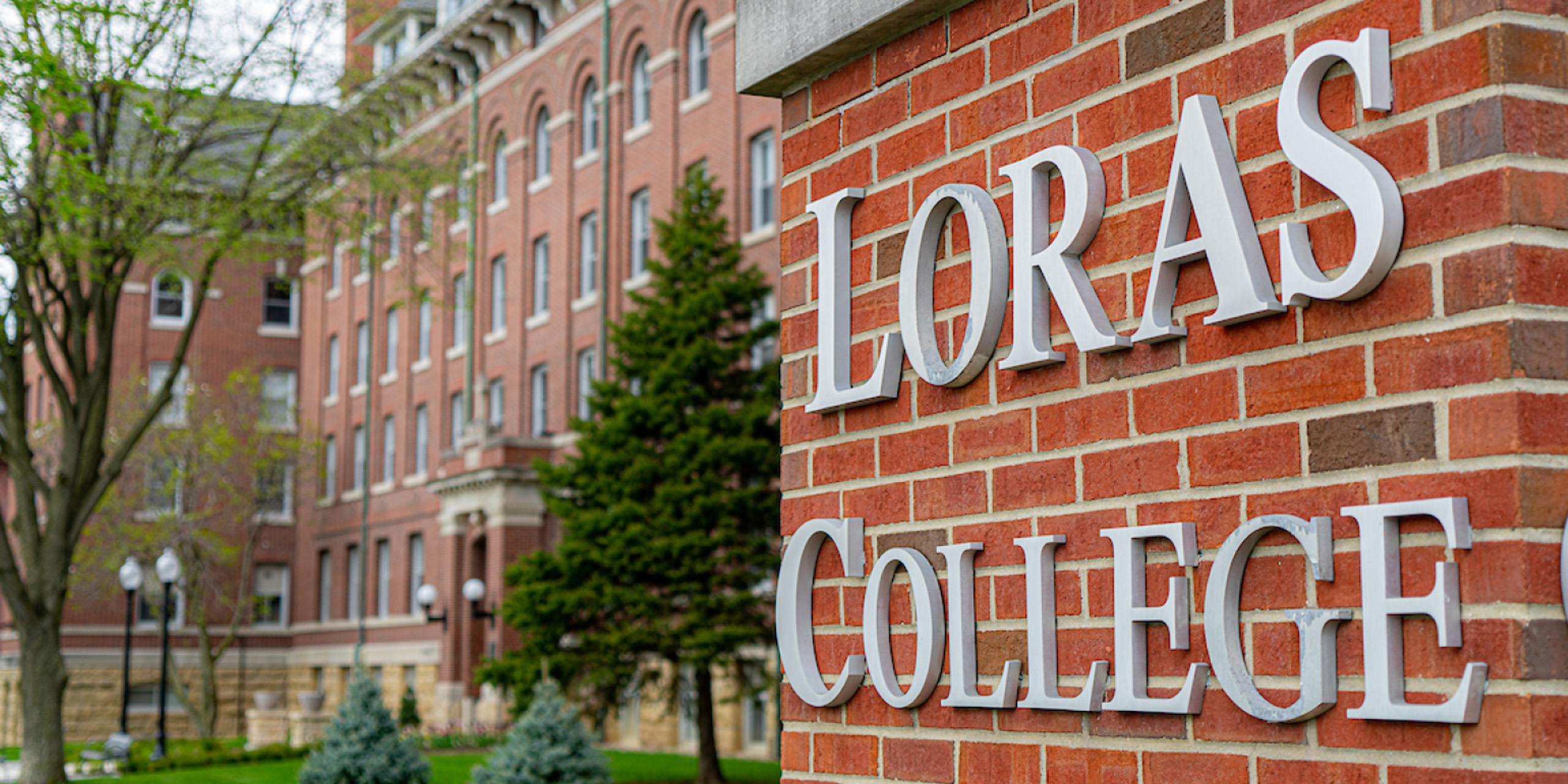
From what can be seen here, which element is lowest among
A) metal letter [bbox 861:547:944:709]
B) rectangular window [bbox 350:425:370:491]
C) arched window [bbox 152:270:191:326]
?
metal letter [bbox 861:547:944:709]

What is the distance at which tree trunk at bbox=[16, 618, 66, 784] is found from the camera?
20.5 meters

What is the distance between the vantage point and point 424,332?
4500cm

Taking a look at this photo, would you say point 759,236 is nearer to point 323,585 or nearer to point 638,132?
point 638,132

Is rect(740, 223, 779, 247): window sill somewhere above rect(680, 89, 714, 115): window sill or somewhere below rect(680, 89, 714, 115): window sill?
below

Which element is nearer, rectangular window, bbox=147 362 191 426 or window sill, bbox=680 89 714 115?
window sill, bbox=680 89 714 115

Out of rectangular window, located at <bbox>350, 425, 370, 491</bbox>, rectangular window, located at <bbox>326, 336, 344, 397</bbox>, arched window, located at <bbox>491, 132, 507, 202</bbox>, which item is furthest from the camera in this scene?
rectangular window, located at <bbox>326, 336, 344, 397</bbox>

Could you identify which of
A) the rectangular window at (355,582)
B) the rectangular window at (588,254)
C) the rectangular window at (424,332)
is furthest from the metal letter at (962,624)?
the rectangular window at (355,582)

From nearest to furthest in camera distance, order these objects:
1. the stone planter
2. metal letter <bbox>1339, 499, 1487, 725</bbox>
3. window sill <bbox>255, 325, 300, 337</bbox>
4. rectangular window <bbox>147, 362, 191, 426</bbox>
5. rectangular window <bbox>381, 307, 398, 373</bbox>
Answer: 1. metal letter <bbox>1339, 499, 1487, 725</bbox>
2. the stone planter
3. rectangular window <bbox>381, 307, 398, 373</bbox>
4. rectangular window <bbox>147, 362, 191, 426</bbox>
5. window sill <bbox>255, 325, 300, 337</bbox>

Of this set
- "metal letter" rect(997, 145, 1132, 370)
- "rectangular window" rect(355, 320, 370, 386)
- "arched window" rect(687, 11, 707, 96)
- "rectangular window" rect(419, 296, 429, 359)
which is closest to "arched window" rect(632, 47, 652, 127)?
"arched window" rect(687, 11, 707, 96)

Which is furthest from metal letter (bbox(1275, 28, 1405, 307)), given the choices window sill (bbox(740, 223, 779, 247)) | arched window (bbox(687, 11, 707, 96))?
arched window (bbox(687, 11, 707, 96))

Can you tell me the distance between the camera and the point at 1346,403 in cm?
215

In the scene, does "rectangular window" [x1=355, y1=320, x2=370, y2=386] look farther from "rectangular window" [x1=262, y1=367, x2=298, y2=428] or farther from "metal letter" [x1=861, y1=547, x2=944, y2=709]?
"metal letter" [x1=861, y1=547, x2=944, y2=709]

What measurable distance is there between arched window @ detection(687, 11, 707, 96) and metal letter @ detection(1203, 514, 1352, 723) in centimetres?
3110

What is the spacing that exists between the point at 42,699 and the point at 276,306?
3484cm
